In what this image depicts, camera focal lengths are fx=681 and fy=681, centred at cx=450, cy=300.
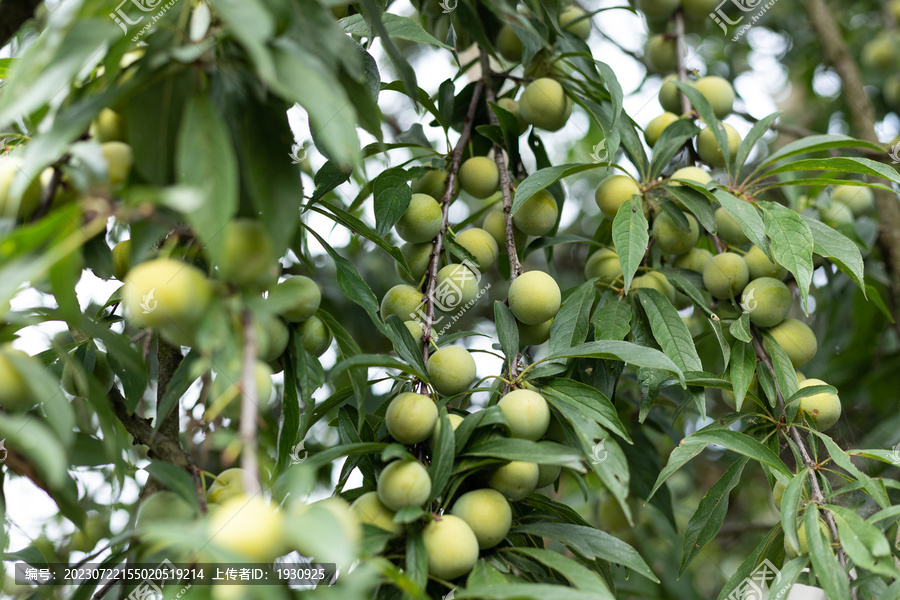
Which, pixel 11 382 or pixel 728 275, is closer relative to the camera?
pixel 11 382

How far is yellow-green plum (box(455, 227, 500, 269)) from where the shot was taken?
112 centimetres

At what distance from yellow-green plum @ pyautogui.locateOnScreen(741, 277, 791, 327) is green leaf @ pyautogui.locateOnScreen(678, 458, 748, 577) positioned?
0.24 meters

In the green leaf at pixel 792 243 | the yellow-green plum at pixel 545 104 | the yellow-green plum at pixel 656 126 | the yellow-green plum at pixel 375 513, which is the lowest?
the yellow-green plum at pixel 375 513

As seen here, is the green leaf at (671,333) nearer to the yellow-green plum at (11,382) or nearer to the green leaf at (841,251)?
the green leaf at (841,251)

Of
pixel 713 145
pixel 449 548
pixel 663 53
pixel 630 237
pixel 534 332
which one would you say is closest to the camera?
pixel 449 548

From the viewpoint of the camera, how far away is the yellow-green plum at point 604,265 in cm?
120

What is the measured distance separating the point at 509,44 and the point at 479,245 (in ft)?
1.65

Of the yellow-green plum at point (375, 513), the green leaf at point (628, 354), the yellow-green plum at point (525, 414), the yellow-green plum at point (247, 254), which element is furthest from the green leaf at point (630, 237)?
the yellow-green plum at point (247, 254)

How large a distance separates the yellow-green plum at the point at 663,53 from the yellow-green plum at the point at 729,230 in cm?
52

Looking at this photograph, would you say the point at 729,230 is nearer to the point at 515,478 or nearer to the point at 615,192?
the point at 615,192

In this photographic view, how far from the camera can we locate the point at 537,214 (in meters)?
1.14

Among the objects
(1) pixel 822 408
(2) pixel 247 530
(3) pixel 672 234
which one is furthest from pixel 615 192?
(2) pixel 247 530

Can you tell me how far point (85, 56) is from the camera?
0.48 m

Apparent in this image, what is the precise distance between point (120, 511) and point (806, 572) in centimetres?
132
